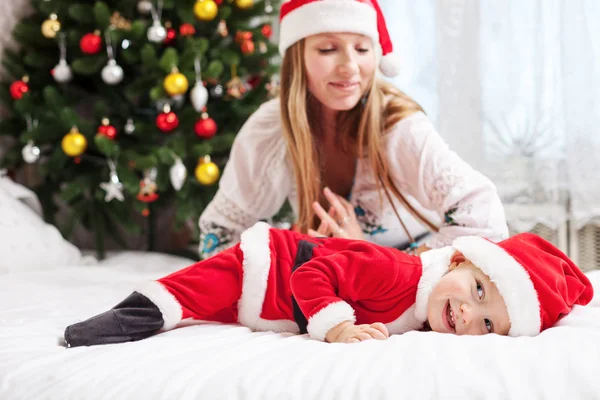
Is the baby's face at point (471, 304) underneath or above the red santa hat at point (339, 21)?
underneath

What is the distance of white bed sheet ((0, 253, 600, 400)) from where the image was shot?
2.59ft

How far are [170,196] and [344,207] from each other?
3.45 ft

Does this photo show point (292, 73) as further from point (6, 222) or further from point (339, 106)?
point (6, 222)

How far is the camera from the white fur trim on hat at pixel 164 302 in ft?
3.76

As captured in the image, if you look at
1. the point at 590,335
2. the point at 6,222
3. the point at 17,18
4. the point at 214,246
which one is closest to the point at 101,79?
the point at 17,18

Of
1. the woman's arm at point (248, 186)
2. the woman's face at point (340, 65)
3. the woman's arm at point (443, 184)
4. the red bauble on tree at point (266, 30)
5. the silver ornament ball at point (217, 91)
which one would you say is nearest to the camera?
the woman's arm at point (443, 184)

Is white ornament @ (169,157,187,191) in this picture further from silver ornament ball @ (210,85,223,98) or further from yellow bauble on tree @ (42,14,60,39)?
yellow bauble on tree @ (42,14,60,39)

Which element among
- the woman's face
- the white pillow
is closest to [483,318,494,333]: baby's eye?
the woman's face

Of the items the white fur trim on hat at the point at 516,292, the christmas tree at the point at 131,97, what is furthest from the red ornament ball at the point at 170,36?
the white fur trim on hat at the point at 516,292

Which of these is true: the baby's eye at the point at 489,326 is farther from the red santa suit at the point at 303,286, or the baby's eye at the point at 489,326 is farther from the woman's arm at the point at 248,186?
the woman's arm at the point at 248,186

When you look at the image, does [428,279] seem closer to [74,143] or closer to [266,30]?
[74,143]

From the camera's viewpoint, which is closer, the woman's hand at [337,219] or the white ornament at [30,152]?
the woman's hand at [337,219]

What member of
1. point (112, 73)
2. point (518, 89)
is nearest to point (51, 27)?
point (112, 73)

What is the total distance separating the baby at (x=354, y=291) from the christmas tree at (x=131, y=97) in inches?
48.3
